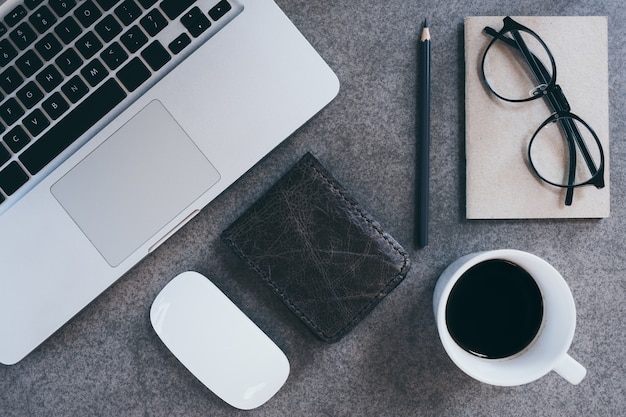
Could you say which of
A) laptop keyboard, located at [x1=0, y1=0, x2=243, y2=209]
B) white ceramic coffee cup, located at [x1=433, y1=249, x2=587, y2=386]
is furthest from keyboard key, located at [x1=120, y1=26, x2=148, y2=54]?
white ceramic coffee cup, located at [x1=433, y1=249, x2=587, y2=386]

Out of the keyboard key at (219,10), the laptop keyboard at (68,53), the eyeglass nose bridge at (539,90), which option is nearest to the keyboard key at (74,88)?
the laptop keyboard at (68,53)

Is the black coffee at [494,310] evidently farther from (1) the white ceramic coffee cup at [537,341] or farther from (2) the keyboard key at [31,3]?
(2) the keyboard key at [31,3]

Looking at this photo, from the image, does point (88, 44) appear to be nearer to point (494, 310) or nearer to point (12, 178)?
point (12, 178)

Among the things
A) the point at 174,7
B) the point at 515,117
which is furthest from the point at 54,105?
the point at 515,117

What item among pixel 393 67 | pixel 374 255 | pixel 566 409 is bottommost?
pixel 566 409

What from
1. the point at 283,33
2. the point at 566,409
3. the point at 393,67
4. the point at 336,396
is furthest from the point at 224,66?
the point at 566,409

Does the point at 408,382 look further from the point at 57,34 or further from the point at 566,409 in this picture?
the point at 57,34

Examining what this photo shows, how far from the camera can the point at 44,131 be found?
17.7 inches

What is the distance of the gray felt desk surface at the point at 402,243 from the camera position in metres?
0.52

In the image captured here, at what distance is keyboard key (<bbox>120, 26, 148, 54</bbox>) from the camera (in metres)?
0.44

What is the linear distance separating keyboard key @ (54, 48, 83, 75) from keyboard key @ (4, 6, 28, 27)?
0.15 ft

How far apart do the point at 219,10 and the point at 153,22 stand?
0.05m

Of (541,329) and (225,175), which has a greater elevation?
(225,175)

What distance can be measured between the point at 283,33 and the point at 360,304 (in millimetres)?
252
